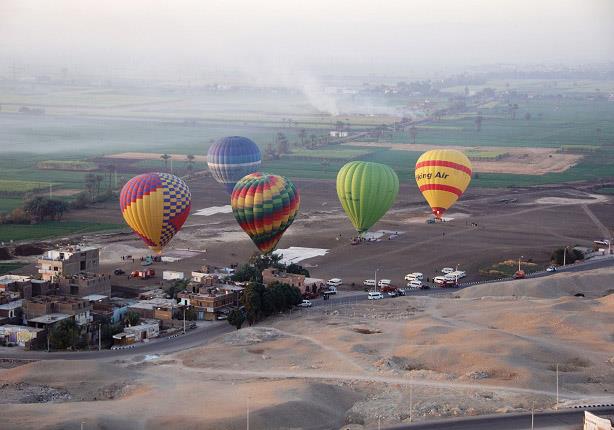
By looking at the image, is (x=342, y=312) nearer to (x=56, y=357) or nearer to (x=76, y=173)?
(x=56, y=357)

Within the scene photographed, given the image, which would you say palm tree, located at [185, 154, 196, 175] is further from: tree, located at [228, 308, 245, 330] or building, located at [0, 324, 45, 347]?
building, located at [0, 324, 45, 347]

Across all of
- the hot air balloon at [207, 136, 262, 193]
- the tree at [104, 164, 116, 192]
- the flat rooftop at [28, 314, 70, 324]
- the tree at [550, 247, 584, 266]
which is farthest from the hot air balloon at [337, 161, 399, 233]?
the tree at [104, 164, 116, 192]

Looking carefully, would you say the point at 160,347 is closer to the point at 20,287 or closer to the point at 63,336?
the point at 63,336

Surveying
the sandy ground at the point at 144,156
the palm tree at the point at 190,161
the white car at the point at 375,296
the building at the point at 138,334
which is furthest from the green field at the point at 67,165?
the building at the point at 138,334

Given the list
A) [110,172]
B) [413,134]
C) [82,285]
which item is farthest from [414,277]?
[413,134]

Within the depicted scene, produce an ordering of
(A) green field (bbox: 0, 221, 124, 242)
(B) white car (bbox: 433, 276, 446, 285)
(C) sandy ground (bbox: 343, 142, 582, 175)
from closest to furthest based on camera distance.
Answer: (B) white car (bbox: 433, 276, 446, 285), (A) green field (bbox: 0, 221, 124, 242), (C) sandy ground (bbox: 343, 142, 582, 175)

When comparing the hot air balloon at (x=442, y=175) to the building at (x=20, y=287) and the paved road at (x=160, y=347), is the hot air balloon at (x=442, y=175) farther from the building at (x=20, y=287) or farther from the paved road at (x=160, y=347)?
the building at (x=20, y=287)
